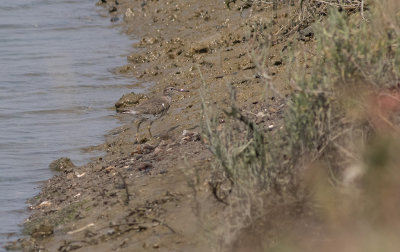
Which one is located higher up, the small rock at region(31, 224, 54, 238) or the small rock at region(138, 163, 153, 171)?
the small rock at region(138, 163, 153, 171)

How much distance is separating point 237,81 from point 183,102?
0.81 metres

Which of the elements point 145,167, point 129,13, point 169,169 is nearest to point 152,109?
point 145,167

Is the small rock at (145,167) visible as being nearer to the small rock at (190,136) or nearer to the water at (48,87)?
the small rock at (190,136)

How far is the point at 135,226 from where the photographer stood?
19.0 ft

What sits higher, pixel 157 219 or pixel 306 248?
pixel 306 248

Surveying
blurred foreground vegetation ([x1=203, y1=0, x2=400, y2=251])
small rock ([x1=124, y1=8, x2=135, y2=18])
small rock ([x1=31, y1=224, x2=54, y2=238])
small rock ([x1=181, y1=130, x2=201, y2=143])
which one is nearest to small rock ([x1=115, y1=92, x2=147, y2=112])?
small rock ([x1=181, y1=130, x2=201, y2=143])

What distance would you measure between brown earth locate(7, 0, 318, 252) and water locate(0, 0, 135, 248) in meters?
0.34

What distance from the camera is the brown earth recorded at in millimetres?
5426

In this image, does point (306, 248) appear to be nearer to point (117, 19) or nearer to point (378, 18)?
point (378, 18)

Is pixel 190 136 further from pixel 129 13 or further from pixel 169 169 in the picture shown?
pixel 129 13

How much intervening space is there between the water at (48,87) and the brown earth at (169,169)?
339 millimetres

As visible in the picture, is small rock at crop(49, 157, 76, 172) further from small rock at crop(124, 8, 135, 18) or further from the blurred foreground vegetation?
small rock at crop(124, 8, 135, 18)

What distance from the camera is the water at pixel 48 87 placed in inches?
340

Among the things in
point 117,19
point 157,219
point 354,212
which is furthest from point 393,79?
point 117,19
